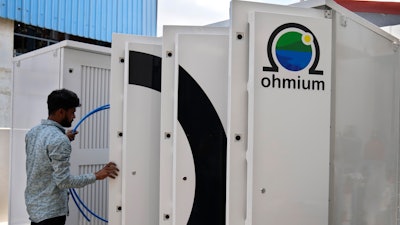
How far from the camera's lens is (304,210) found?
197cm

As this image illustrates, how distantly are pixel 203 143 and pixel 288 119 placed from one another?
515mm

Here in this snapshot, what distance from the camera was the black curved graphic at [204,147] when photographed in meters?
2.24

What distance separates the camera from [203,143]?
224cm

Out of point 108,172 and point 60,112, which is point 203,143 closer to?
point 108,172

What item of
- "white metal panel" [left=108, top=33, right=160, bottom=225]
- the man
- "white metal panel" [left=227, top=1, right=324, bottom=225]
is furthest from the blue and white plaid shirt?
"white metal panel" [left=227, top=1, right=324, bottom=225]

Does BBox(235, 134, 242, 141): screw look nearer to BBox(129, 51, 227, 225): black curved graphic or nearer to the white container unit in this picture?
BBox(129, 51, 227, 225): black curved graphic

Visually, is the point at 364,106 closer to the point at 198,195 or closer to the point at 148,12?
the point at 198,195

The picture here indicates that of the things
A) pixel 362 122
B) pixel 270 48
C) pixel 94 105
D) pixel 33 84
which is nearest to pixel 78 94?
pixel 94 105

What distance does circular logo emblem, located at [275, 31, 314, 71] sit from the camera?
193 centimetres

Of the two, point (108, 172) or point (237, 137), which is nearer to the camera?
point (237, 137)

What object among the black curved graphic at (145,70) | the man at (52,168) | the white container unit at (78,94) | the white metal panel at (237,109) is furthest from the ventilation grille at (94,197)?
A: the white metal panel at (237,109)

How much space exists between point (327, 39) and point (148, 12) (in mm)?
7508

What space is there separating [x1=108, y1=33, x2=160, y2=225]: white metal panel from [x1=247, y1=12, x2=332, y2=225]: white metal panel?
0.89 m

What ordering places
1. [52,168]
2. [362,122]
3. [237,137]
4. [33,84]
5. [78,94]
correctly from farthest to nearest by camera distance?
[33,84] → [78,94] → [52,168] → [362,122] → [237,137]
